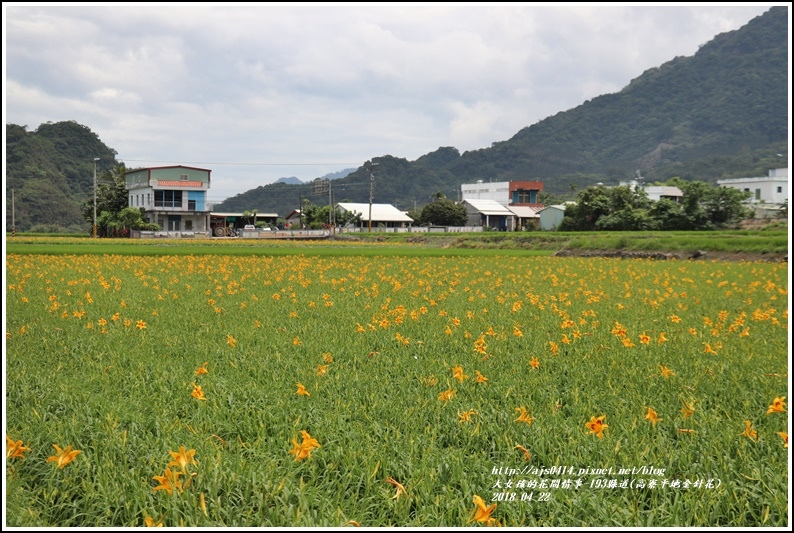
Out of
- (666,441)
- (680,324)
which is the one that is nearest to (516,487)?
(666,441)

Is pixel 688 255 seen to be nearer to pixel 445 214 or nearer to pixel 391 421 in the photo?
pixel 391 421

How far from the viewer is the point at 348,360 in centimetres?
466

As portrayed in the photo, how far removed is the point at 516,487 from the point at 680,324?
5196 millimetres

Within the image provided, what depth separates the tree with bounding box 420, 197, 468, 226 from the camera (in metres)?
69.1

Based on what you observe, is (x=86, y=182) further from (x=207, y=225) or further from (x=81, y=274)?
(x=207, y=225)

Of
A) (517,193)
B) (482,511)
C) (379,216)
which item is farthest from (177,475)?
(517,193)

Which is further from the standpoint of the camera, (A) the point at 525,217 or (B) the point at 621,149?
(B) the point at 621,149

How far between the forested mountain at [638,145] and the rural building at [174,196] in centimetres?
2560

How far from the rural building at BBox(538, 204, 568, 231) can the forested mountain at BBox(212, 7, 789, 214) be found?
1062 cm

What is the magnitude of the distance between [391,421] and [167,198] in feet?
188

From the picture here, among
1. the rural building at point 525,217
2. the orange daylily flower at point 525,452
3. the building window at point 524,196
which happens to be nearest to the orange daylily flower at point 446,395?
the orange daylily flower at point 525,452

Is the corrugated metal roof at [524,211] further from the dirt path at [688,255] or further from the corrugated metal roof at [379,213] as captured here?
the dirt path at [688,255]

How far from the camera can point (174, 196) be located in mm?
55469

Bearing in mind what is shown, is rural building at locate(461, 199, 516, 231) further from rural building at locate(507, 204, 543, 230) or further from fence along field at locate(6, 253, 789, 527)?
fence along field at locate(6, 253, 789, 527)
